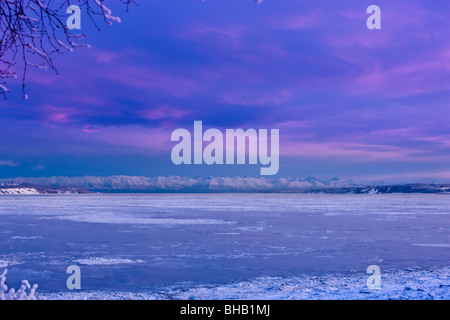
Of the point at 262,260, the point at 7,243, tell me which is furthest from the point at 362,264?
the point at 7,243

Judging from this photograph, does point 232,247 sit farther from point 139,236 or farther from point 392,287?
point 392,287

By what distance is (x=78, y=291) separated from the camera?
6629 millimetres

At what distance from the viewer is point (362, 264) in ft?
29.1

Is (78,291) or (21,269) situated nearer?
(78,291)

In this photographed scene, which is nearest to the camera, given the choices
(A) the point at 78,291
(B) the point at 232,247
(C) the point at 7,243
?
(A) the point at 78,291

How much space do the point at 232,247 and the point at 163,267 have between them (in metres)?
3.09
